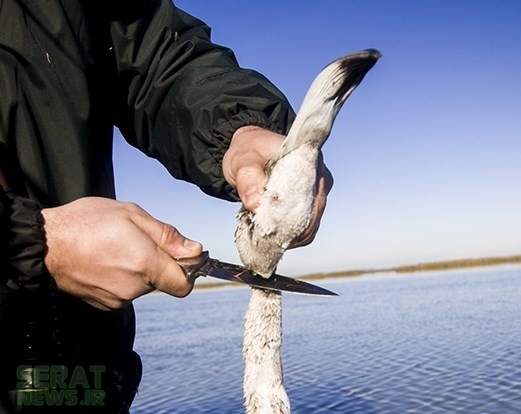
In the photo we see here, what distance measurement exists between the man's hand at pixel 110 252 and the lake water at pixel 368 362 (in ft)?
24.5

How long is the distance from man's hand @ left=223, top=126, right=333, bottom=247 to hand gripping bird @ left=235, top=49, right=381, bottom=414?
0.05 metres

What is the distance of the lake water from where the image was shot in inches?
368

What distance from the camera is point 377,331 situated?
15.5m

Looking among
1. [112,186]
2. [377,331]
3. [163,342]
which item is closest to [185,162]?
[112,186]

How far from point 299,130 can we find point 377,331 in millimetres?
14245

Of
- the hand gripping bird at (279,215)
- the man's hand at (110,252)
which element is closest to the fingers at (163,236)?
the man's hand at (110,252)

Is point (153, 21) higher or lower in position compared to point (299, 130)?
higher

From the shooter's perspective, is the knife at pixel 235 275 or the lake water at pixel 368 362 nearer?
the knife at pixel 235 275

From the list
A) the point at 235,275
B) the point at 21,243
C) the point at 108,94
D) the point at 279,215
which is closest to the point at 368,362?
the point at 108,94

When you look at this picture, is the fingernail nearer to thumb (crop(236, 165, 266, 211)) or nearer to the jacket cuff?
thumb (crop(236, 165, 266, 211))

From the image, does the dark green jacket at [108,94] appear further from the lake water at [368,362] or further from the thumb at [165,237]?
the lake water at [368,362]

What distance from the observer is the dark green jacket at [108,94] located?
2582mm

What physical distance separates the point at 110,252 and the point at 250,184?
0.55 m

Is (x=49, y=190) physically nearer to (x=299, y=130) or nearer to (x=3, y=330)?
(x=3, y=330)
